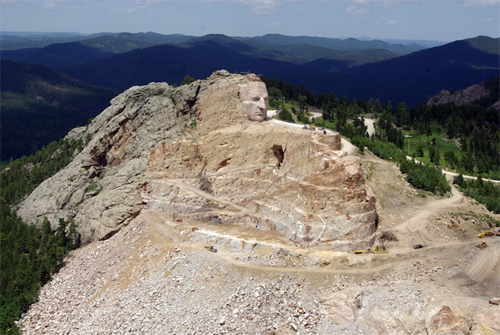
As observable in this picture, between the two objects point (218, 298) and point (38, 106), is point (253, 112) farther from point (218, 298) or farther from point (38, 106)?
point (38, 106)

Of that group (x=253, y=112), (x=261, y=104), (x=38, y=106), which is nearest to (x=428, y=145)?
(x=261, y=104)

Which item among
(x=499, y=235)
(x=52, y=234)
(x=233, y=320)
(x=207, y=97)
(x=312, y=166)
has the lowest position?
(x=52, y=234)

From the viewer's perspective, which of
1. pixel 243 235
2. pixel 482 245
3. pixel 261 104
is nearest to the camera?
pixel 482 245

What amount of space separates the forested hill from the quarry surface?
8972 cm

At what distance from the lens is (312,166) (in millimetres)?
42281

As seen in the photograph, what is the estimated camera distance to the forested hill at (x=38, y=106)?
139375mm

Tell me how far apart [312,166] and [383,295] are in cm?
1435

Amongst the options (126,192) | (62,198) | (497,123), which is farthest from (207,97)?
(497,123)

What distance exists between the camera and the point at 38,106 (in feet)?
544

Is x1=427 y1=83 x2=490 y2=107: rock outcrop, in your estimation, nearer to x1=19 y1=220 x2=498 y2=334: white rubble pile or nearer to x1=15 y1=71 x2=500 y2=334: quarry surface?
x1=15 y1=71 x2=500 y2=334: quarry surface

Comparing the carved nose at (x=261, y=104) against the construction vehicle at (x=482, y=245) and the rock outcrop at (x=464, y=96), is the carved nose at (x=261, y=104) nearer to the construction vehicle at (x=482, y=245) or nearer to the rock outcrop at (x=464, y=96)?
the construction vehicle at (x=482, y=245)

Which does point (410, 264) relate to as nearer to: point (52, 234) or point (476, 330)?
point (476, 330)

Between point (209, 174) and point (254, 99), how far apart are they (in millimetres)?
10762

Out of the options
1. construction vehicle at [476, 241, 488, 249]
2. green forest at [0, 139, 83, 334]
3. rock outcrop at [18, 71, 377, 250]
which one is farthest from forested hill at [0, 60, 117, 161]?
construction vehicle at [476, 241, 488, 249]
